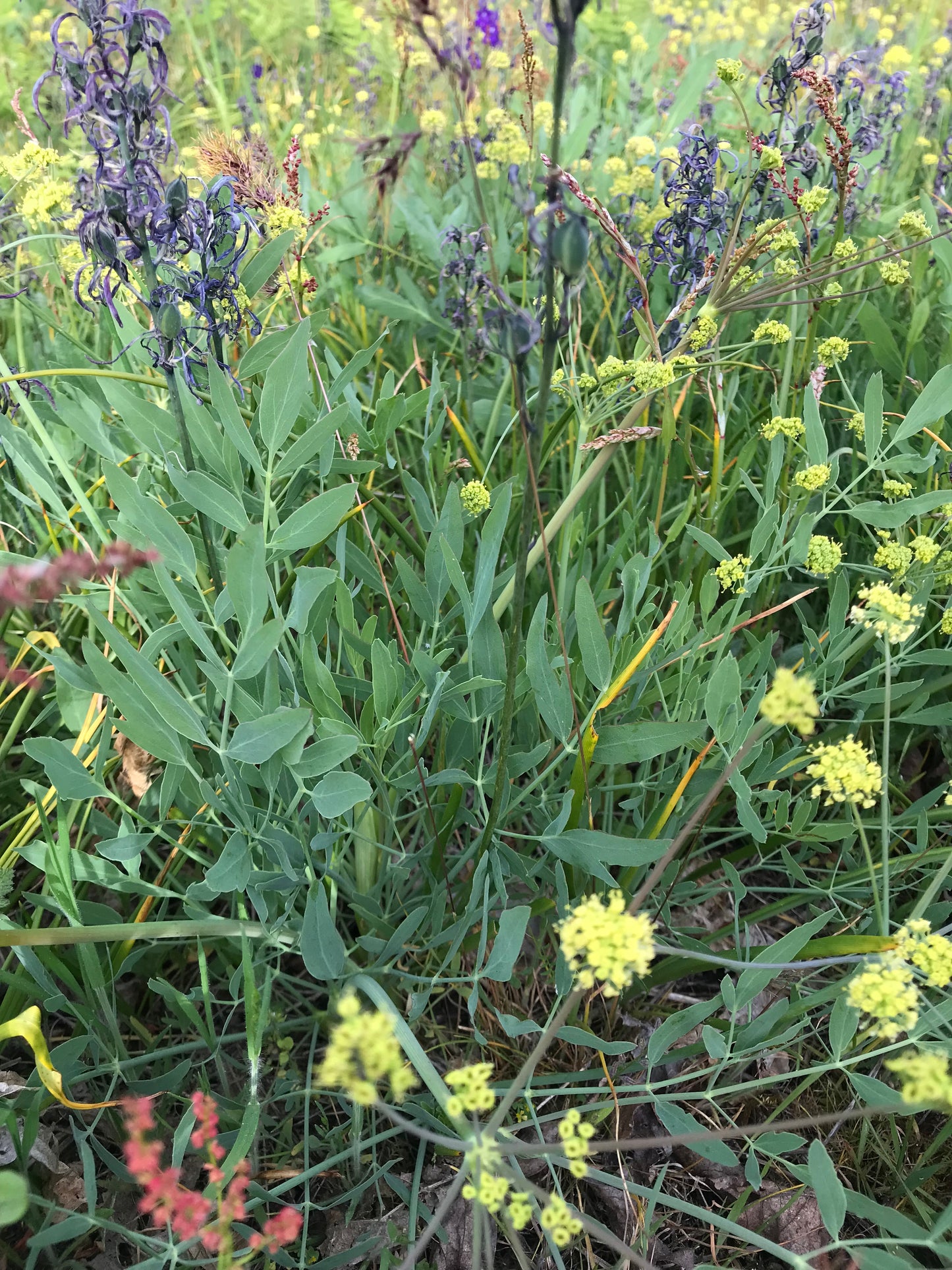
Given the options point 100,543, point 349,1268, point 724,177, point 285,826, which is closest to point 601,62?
point 724,177

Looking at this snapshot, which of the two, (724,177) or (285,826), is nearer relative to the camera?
(285,826)

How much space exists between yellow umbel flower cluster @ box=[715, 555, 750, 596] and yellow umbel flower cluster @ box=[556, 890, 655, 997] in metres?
0.68

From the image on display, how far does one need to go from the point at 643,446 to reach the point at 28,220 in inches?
46.5

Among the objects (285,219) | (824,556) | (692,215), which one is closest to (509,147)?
(692,215)

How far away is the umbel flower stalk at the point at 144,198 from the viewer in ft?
3.33

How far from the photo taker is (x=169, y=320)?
1.10 m

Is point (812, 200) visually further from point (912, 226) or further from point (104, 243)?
point (104, 243)

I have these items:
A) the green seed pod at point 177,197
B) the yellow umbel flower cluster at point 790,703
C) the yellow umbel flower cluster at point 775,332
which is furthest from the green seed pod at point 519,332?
the yellow umbel flower cluster at point 775,332

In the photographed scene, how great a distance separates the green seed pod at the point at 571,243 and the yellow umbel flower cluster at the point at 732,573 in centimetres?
69

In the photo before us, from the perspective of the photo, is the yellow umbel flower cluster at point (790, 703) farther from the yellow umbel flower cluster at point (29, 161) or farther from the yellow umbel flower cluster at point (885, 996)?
the yellow umbel flower cluster at point (29, 161)

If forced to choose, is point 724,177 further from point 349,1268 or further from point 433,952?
point 349,1268

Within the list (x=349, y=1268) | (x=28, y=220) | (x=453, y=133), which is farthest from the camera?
(x=453, y=133)

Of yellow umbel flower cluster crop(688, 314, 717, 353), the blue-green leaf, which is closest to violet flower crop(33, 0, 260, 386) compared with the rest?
the blue-green leaf

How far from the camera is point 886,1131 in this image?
1229 mm
